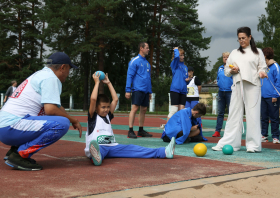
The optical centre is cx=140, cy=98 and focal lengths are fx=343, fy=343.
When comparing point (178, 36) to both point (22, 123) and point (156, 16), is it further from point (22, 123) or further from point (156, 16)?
point (22, 123)

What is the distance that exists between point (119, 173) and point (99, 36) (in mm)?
27461

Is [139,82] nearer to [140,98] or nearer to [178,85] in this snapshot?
[140,98]

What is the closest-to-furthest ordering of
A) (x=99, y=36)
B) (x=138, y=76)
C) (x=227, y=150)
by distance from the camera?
(x=227, y=150) < (x=138, y=76) < (x=99, y=36)

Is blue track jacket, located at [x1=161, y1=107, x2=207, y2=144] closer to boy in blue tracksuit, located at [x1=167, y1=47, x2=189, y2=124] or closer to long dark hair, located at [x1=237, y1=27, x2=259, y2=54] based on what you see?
boy in blue tracksuit, located at [x1=167, y1=47, x2=189, y2=124]

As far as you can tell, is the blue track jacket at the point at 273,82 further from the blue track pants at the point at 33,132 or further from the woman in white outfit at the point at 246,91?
the blue track pants at the point at 33,132

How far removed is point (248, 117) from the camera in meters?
5.81

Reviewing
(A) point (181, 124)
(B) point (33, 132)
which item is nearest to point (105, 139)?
(B) point (33, 132)

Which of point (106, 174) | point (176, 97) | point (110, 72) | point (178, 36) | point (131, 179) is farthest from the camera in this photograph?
point (110, 72)

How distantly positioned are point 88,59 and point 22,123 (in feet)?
113

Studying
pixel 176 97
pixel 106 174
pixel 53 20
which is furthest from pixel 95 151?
pixel 53 20

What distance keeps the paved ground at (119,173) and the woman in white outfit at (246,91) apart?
401mm

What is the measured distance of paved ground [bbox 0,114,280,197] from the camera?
10.1 feet

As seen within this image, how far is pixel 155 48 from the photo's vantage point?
1471 inches

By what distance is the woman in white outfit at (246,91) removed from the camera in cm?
574
